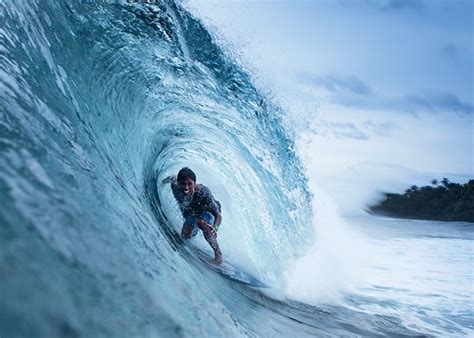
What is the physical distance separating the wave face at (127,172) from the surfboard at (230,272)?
0.84 ft

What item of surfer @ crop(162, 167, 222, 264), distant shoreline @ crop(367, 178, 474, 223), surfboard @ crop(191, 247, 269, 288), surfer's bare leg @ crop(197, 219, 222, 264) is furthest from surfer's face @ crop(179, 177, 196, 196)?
distant shoreline @ crop(367, 178, 474, 223)

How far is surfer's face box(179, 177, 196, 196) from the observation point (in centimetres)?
466

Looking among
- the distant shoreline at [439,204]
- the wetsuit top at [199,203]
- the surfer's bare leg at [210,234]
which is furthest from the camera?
the distant shoreline at [439,204]

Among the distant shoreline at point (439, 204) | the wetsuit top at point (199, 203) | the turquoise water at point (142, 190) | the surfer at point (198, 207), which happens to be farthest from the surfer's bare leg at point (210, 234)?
the distant shoreline at point (439, 204)

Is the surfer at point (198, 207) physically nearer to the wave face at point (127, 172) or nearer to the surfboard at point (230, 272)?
the surfboard at point (230, 272)

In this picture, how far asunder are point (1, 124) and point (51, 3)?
8.91 feet

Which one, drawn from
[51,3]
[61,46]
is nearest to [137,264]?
[61,46]

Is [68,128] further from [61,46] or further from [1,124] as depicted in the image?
[61,46]

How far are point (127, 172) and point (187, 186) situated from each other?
3.15 feet

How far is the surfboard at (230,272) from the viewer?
4.83 metres

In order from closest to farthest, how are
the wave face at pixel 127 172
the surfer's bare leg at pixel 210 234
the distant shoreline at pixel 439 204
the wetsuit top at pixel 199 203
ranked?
the wave face at pixel 127 172 → the surfer's bare leg at pixel 210 234 → the wetsuit top at pixel 199 203 → the distant shoreline at pixel 439 204

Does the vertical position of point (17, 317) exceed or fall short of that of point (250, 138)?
it falls short

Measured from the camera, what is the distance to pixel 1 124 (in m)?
1.92

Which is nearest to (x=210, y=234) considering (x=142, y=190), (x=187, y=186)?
(x=187, y=186)
